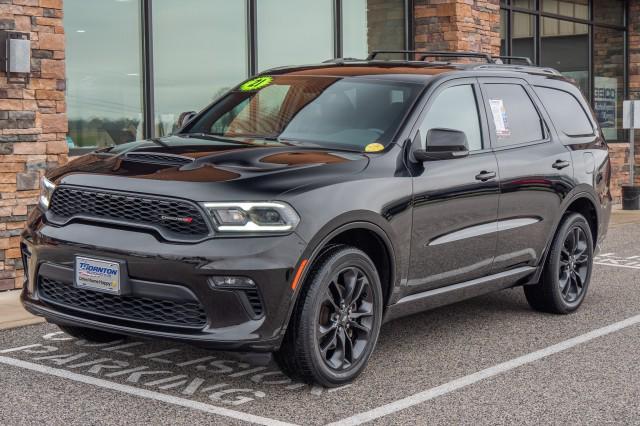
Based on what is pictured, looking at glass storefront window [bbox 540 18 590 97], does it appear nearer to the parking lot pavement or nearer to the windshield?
the parking lot pavement

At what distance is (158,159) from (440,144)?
1.62m

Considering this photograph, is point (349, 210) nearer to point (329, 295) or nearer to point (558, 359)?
point (329, 295)

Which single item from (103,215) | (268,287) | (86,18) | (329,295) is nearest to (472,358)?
(329,295)

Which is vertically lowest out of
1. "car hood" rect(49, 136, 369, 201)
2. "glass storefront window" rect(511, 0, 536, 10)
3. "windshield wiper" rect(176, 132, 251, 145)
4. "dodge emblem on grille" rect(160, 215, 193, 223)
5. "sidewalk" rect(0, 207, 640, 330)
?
"sidewalk" rect(0, 207, 640, 330)

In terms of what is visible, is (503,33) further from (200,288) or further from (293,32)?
(200,288)

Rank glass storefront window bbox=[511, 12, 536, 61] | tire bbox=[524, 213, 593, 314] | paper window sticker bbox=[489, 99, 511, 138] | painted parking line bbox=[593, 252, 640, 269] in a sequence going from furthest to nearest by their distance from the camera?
glass storefront window bbox=[511, 12, 536, 61] < painted parking line bbox=[593, 252, 640, 269] < tire bbox=[524, 213, 593, 314] < paper window sticker bbox=[489, 99, 511, 138]

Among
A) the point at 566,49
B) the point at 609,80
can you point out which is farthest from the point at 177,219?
the point at 609,80

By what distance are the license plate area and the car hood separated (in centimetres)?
40

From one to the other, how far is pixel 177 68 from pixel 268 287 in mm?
7161

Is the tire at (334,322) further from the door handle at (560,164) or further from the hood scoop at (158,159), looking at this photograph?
the door handle at (560,164)

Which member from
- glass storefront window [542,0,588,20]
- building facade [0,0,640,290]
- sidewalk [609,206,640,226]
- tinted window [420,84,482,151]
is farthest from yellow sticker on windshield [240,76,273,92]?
glass storefront window [542,0,588,20]

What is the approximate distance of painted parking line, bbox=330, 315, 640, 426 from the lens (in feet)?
17.2

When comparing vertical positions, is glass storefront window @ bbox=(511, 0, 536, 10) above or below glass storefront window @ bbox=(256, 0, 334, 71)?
above

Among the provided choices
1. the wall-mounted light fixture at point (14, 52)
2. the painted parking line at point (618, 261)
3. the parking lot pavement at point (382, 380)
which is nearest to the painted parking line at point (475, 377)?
the parking lot pavement at point (382, 380)
